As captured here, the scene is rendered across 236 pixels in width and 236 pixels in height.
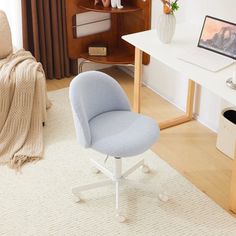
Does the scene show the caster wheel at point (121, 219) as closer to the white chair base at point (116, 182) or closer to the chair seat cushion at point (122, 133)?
the white chair base at point (116, 182)

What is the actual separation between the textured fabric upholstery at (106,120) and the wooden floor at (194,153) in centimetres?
56

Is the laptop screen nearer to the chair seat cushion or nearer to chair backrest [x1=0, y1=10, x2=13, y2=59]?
the chair seat cushion

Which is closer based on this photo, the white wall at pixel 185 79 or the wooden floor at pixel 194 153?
the wooden floor at pixel 194 153

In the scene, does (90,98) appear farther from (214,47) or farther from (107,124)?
(214,47)

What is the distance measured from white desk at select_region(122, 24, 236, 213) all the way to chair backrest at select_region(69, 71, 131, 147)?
358 mm

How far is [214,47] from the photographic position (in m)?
2.96

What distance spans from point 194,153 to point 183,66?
2.37 ft

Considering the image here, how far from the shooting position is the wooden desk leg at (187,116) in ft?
11.7

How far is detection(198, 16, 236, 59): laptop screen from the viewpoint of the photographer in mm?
2871

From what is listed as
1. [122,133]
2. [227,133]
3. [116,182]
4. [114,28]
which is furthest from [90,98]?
[114,28]

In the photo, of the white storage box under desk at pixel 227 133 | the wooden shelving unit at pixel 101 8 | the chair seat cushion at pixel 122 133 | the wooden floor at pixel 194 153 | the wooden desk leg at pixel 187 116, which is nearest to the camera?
the chair seat cushion at pixel 122 133

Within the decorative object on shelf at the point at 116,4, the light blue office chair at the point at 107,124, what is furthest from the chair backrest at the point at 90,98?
the decorative object on shelf at the point at 116,4

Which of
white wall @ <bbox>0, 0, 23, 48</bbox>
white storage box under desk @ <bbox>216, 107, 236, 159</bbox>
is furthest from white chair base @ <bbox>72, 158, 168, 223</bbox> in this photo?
white wall @ <bbox>0, 0, 23, 48</bbox>

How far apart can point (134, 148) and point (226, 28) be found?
0.95 m
